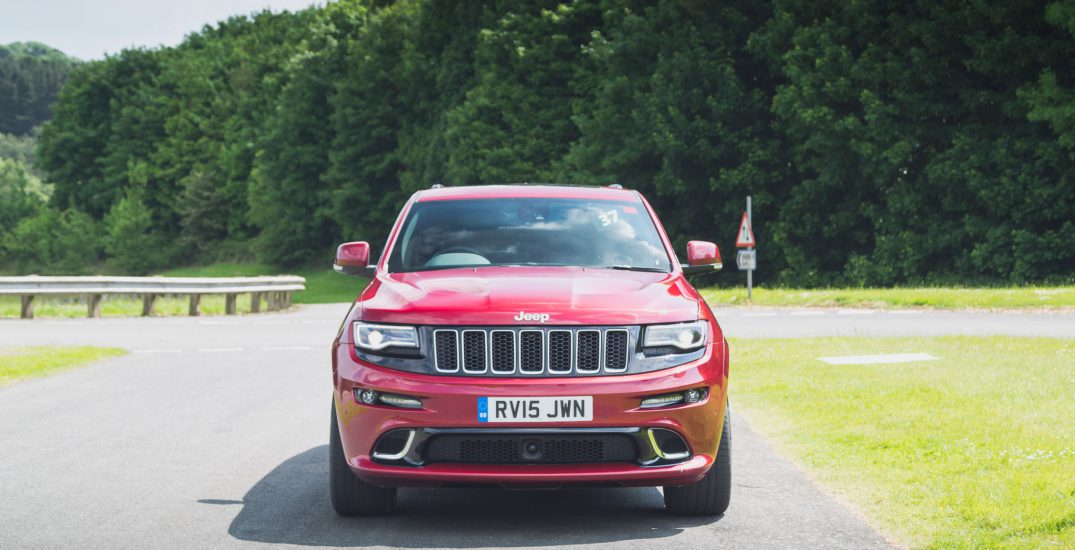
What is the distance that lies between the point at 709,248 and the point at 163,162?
8938cm

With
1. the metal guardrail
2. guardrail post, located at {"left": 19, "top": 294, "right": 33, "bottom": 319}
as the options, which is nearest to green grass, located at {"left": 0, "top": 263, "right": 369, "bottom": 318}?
the metal guardrail

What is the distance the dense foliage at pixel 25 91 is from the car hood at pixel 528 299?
187 metres

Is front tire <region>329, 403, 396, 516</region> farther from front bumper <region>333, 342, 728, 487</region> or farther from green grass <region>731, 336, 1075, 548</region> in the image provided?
green grass <region>731, 336, 1075, 548</region>

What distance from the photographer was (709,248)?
25.9ft

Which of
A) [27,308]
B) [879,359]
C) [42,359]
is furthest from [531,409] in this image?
[27,308]

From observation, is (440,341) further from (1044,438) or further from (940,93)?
(940,93)

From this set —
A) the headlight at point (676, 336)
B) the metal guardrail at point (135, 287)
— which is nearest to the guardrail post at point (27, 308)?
the metal guardrail at point (135, 287)

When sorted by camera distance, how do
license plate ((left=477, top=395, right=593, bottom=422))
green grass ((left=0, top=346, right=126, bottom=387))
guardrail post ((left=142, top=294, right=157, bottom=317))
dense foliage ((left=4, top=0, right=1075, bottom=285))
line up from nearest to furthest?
1. license plate ((left=477, top=395, right=593, bottom=422))
2. green grass ((left=0, top=346, right=126, bottom=387))
3. guardrail post ((left=142, top=294, right=157, bottom=317))
4. dense foliage ((left=4, top=0, right=1075, bottom=285))

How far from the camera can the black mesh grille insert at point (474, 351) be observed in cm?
605

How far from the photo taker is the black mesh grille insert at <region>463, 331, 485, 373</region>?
6.05 metres

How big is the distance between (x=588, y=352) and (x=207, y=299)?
1256 inches

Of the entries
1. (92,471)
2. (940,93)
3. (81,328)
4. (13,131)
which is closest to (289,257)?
(940,93)

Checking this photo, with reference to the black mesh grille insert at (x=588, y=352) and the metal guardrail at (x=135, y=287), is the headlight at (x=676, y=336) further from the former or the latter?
the metal guardrail at (x=135, y=287)

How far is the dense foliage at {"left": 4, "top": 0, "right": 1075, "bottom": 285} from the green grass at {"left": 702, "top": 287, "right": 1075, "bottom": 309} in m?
9.68
